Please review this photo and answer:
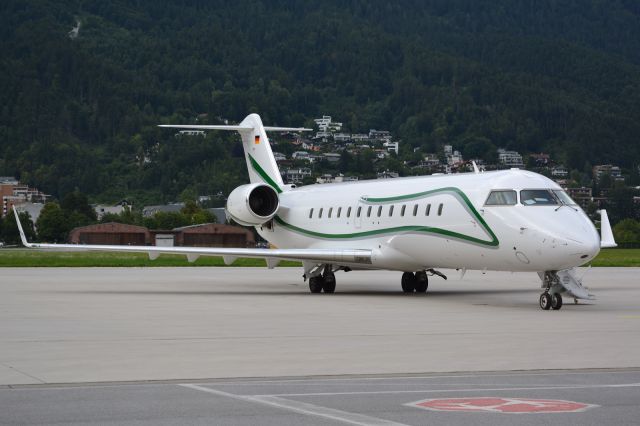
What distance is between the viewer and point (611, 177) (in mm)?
194500

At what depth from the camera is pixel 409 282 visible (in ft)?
99.0

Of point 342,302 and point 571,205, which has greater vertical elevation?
point 571,205

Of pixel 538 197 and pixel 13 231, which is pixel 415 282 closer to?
pixel 538 197

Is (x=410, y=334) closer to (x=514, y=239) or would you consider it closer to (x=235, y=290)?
(x=514, y=239)

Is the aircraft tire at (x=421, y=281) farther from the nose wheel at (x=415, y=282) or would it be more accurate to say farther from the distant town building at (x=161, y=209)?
the distant town building at (x=161, y=209)

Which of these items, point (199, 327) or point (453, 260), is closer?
point (199, 327)

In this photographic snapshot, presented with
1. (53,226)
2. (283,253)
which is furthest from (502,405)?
(53,226)

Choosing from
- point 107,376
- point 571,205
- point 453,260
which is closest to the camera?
point 107,376

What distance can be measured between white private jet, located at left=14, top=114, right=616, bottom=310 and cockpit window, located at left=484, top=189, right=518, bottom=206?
1.0 inches

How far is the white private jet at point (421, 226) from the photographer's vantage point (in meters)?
23.7

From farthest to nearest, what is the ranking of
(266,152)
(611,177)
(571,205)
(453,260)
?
(611,177)
(266,152)
(453,260)
(571,205)

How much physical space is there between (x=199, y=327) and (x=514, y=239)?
308 inches

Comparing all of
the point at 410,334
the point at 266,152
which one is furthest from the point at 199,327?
the point at 266,152

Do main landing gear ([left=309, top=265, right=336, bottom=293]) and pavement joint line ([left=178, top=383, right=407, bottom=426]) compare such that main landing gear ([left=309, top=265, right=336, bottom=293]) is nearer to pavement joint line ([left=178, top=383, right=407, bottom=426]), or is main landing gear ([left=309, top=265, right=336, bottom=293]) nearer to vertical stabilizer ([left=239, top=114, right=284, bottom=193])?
vertical stabilizer ([left=239, top=114, right=284, bottom=193])
